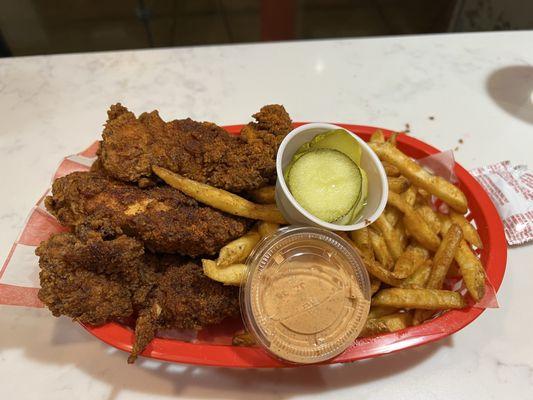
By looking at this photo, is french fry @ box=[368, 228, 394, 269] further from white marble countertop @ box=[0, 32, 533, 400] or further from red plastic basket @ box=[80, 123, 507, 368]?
white marble countertop @ box=[0, 32, 533, 400]

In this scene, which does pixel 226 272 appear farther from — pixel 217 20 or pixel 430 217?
pixel 217 20

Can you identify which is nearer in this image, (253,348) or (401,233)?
(253,348)

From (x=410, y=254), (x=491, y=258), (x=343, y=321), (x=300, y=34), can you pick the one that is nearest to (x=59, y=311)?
(x=343, y=321)

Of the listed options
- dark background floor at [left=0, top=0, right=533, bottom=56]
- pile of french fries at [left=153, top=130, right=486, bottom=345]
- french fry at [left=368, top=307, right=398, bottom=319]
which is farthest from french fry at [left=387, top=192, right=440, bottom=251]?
dark background floor at [left=0, top=0, right=533, bottom=56]

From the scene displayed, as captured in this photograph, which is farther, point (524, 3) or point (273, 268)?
point (524, 3)

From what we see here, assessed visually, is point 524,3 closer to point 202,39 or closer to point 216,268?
point 202,39

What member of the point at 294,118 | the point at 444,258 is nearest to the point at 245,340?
the point at 444,258

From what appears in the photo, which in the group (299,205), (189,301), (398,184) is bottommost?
(189,301)
